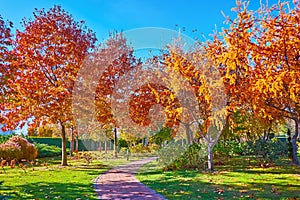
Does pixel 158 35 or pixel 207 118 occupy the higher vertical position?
pixel 158 35

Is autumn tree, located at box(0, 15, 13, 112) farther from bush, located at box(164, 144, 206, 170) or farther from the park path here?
bush, located at box(164, 144, 206, 170)

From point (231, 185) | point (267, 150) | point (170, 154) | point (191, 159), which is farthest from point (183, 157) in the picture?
point (231, 185)

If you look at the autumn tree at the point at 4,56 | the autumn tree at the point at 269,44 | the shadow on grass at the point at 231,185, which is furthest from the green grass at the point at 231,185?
the autumn tree at the point at 4,56

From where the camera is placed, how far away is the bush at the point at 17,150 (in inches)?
657

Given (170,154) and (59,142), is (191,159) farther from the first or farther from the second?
(59,142)

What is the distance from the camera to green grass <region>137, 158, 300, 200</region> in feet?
24.0

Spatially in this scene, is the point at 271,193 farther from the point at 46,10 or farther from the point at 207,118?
the point at 46,10

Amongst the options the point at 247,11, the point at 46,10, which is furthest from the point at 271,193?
the point at 46,10

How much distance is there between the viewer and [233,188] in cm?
819

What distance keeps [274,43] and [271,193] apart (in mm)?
3897

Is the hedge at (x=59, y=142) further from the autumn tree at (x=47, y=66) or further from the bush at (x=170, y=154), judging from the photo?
the bush at (x=170, y=154)

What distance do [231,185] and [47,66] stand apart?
35.5 feet

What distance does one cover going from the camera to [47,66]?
1471 cm

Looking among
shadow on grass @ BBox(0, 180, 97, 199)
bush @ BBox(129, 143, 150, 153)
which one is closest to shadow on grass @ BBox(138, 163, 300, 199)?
shadow on grass @ BBox(0, 180, 97, 199)
